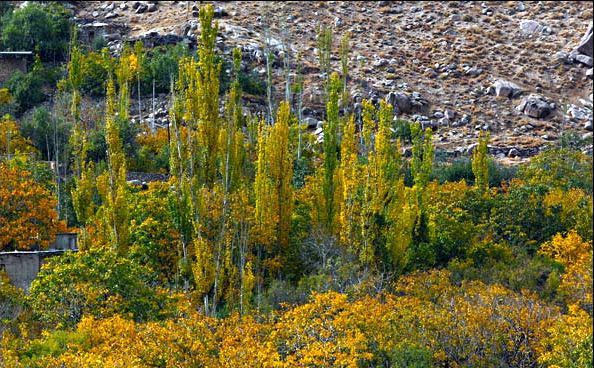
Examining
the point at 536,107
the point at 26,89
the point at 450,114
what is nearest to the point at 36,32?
the point at 26,89

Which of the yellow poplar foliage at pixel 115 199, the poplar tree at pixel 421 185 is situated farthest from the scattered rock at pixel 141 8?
the yellow poplar foliage at pixel 115 199

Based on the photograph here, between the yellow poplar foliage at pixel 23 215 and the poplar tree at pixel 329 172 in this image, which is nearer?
the yellow poplar foliage at pixel 23 215

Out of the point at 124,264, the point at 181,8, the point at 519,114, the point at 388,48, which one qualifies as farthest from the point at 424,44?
the point at 124,264

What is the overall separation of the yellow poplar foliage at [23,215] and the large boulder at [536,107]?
23.3 m

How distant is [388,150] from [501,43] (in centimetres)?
2360

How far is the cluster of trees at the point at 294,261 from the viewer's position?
2166cm

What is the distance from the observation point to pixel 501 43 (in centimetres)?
5353

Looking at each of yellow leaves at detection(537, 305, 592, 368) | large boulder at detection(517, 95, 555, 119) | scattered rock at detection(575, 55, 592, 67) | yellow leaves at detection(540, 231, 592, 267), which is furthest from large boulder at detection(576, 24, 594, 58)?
yellow leaves at detection(537, 305, 592, 368)

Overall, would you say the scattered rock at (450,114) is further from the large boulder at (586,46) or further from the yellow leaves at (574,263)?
the yellow leaves at (574,263)

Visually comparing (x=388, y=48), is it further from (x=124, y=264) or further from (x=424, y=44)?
(x=124, y=264)

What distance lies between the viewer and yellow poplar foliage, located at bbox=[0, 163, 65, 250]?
98.2 feet

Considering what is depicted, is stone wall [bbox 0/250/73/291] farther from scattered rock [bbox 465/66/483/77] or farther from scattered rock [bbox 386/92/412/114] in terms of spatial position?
scattered rock [bbox 465/66/483/77]

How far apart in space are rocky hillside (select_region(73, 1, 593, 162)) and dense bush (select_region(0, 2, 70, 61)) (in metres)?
1.72

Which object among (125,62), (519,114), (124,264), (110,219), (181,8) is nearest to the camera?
(124,264)
